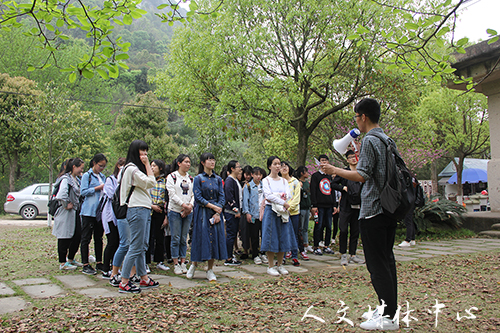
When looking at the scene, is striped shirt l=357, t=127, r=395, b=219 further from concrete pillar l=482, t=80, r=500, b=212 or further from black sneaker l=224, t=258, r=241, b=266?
concrete pillar l=482, t=80, r=500, b=212

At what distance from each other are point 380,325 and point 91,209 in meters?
4.61

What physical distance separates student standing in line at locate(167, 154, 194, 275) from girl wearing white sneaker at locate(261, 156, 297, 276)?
1.30 m

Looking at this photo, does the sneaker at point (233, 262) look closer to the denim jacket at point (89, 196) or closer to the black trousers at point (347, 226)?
the black trousers at point (347, 226)

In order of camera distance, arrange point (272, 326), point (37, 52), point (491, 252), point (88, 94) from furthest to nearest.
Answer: point (88, 94) < point (37, 52) < point (491, 252) < point (272, 326)

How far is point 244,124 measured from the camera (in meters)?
11.0

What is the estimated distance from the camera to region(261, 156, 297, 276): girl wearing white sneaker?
584cm

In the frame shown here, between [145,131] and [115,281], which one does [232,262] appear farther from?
[145,131]

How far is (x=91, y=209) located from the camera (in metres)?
5.81

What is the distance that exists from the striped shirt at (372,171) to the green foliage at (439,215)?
814 centimetres

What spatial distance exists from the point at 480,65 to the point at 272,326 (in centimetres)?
981

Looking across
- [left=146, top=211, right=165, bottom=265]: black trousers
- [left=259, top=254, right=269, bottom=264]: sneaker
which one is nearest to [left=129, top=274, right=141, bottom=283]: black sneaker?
[left=146, top=211, right=165, bottom=265]: black trousers

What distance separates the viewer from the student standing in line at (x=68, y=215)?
232 inches

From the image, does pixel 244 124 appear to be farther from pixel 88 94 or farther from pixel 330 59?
pixel 88 94

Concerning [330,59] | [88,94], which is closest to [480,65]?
[330,59]
